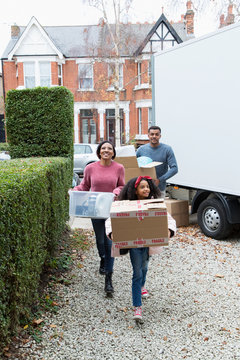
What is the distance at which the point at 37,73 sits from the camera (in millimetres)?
28594

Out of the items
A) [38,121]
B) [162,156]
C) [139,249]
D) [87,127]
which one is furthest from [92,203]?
[87,127]

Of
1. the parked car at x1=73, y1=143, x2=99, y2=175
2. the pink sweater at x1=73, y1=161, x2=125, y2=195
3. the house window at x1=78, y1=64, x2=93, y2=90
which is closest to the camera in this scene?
the pink sweater at x1=73, y1=161, x2=125, y2=195

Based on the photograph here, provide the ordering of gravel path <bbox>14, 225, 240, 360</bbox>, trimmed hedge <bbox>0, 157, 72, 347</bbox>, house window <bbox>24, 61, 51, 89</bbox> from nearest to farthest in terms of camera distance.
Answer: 1. trimmed hedge <bbox>0, 157, 72, 347</bbox>
2. gravel path <bbox>14, 225, 240, 360</bbox>
3. house window <bbox>24, 61, 51, 89</bbox>

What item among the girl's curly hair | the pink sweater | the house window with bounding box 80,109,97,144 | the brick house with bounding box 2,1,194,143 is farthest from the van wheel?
the house window with bounding box 80,109,97,144

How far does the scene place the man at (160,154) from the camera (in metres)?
6.46

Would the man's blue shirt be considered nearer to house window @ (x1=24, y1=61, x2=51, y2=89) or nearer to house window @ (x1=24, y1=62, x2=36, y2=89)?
house window @ (x1=24, y1=61, x2=51, y2=89)

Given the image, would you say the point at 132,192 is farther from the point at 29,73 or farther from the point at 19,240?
the point at 29,73

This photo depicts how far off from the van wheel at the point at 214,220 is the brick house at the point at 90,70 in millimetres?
20023

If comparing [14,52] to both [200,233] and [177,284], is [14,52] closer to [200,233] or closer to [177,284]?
[200,233]

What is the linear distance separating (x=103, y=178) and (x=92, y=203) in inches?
15.4

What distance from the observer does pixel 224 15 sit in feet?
60.4

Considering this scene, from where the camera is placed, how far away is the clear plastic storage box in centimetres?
464

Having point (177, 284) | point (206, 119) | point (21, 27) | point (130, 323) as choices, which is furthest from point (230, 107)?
point (21, 27)

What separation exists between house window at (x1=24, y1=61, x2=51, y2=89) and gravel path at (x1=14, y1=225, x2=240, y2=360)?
80.9ft
